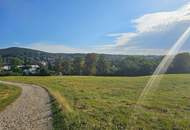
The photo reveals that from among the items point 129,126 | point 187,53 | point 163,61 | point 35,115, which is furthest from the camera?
point 163,61

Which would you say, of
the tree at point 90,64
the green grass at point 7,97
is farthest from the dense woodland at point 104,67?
the green grass at point 7,97

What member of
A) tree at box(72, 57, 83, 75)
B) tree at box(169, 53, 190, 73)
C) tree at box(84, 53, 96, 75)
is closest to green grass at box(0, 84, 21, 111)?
tree at box(169, 53, 190, 73)

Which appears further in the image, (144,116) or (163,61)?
(163,61)

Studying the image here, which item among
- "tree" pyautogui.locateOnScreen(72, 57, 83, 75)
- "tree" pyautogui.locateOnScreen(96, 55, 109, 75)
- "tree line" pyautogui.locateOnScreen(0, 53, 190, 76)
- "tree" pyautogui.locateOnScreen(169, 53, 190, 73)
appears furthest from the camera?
"tree" pyautogui.locateOnScreen(96, 55, 109, 75)

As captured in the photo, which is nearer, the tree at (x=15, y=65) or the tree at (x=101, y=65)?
the tree at (x=15, y=65)

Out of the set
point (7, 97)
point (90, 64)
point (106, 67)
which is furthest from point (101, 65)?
point (7, 97)

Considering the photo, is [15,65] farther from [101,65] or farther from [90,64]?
[101,65]

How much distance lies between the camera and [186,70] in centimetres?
7238

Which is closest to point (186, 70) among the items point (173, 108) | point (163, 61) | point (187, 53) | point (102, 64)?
point (187, 53)

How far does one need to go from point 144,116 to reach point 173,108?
3.88 metres

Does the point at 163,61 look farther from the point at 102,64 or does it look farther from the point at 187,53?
the point at 102,64

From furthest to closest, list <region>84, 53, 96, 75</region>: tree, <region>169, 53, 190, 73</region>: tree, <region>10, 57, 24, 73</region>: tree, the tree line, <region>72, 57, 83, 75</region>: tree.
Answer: <region>10, 57, 24, 73</region>: tree, <region>72, 57, 83, 75</region>: tree, <region>84, 53, 96, 75</region>: tree, the tree line, <region>169, 53, 190, 73</region>: tree

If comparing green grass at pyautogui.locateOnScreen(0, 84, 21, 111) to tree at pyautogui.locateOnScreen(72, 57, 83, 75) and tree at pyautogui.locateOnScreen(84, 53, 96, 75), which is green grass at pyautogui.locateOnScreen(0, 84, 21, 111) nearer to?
tree at pyautogui.locateOnScreen(84, 53, 96, 75)

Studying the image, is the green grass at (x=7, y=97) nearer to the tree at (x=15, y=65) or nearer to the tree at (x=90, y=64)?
the tree at (x=90, y=64)
